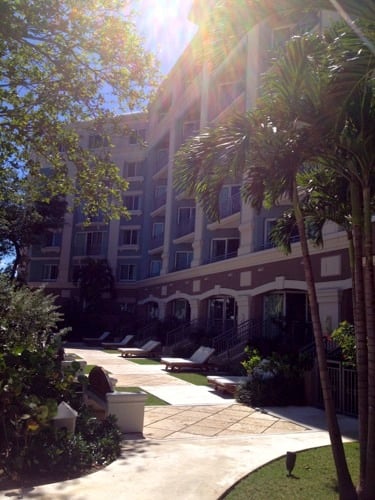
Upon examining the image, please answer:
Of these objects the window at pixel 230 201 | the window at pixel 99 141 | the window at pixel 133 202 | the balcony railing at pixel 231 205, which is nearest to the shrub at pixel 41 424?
the window at pixel 99 141

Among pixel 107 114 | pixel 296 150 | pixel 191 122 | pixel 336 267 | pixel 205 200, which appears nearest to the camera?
pixel 296 150

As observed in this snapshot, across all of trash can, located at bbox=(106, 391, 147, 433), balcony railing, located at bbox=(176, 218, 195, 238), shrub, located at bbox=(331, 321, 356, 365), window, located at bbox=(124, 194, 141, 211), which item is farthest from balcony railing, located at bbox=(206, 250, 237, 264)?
trash can, located at bbox=(106, 391, 147, 433)

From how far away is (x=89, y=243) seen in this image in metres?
49.3

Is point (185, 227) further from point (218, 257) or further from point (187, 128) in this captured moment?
point (187, 128)

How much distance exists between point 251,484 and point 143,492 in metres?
1.31

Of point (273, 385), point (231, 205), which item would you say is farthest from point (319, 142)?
point (231, 205)

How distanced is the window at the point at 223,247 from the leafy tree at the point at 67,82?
16.5m

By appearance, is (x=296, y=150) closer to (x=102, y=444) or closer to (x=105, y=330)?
(x=102, y=444)

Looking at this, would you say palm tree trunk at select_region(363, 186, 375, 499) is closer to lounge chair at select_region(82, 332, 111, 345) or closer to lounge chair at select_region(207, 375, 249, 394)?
lounge chair at select_region(207, 375, 249, 394)

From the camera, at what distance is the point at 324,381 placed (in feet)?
17.6

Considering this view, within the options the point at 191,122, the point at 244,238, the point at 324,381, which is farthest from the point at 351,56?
the point at 191,122

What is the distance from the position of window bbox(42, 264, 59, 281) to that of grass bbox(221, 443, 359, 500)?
147 ft

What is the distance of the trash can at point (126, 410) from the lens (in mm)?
8375

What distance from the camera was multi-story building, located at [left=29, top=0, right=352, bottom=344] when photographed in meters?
17.2
